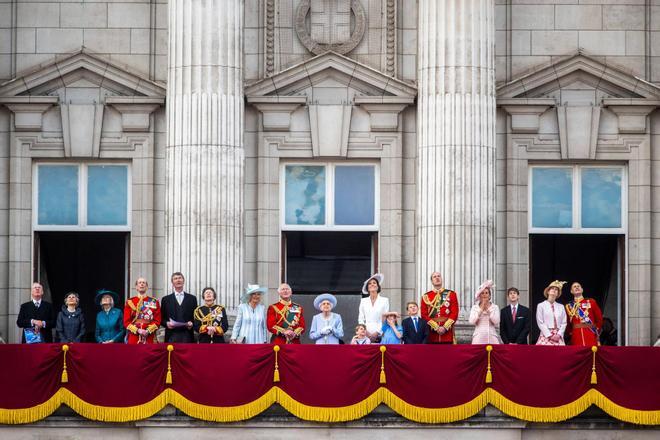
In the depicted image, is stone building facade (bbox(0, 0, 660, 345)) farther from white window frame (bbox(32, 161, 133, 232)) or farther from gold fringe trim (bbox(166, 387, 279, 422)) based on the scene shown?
gold fringe trim (bbox(166, 387, 279, 422))

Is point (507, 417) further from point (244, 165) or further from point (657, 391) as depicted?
point (244, 165)

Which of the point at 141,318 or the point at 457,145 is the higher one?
the point at 457,145

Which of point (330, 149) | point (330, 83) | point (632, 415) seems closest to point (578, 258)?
point (330, 149)

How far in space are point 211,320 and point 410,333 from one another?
13.3 ft

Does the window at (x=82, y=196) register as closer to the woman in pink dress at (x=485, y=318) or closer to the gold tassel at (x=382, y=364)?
the gold tassel at (x=382, y=364)

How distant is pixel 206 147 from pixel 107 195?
3773 mm

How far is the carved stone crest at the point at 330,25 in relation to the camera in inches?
1656

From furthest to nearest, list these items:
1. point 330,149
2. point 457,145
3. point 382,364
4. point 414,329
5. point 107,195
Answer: point 107,195, point 330,149, point 457,145, point 414,329, point 382,364

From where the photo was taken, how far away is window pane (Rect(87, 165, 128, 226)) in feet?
138

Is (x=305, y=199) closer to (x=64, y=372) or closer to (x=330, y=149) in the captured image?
(x=330, y=149)

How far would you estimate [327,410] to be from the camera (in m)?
34.6

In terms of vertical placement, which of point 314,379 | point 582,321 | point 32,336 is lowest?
point 314,379

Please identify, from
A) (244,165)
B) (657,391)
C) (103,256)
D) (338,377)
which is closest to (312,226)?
(244,165)

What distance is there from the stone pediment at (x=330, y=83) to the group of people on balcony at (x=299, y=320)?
252 inches
